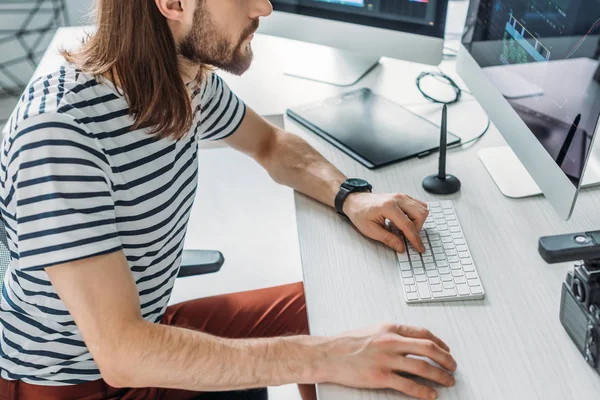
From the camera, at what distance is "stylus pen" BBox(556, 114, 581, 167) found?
0.92 m

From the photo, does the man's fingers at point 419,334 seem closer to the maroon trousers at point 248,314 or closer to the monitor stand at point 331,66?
the maroon trousers at point 248,314

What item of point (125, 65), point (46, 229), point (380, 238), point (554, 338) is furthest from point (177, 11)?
point (554, 338)

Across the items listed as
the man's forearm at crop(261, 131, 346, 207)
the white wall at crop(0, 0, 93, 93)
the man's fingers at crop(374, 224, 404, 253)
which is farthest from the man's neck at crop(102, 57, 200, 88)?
the white wall at crop(0, 0, 93, 93)

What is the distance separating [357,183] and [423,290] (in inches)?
10.2

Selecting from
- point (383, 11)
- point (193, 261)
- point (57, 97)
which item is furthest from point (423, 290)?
point (383, 11)

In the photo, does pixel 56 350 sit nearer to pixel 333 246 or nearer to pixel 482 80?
pixel 333 246

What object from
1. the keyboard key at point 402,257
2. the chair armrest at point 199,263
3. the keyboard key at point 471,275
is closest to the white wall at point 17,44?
the chair armrest at point 199,263

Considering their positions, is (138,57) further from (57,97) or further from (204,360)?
(204,360)

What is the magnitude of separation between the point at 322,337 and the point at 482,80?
609mm

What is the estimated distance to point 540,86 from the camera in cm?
102

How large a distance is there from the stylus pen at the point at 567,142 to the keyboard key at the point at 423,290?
261 mm

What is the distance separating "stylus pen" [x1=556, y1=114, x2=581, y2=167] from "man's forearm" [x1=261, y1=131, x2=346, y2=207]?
364 mm

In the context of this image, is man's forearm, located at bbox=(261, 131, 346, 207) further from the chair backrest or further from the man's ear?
the chair backrest

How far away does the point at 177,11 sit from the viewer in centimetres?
96
